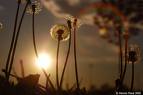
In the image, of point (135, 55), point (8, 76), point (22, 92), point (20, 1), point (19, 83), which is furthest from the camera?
point (20, 1)

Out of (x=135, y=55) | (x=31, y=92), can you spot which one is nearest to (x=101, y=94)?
(x=31, y=92)

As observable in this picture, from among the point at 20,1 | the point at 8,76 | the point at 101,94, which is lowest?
the point at 101,94

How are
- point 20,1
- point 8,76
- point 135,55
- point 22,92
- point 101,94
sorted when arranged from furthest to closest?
point 20,1 → point 135,55 → point 101,94 → point 8,76 → point 22,92

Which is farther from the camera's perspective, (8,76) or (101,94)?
(101,94)

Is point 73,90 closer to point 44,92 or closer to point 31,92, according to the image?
point 44,92

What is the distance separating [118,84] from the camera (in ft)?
18.8

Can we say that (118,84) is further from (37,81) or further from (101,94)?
(37,81)

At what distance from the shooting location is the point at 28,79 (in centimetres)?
487

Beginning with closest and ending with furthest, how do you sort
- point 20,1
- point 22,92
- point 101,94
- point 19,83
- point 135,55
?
point 22,92 → point 19,83 → point 101,94 → point 135,55 → point 20,1

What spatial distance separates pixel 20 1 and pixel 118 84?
7.77m

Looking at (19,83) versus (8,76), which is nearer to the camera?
(19,83)

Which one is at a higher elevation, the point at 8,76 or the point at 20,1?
the point at 20,1

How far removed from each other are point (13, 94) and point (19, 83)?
0.41 meters

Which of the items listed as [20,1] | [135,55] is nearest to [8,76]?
[135,55]
